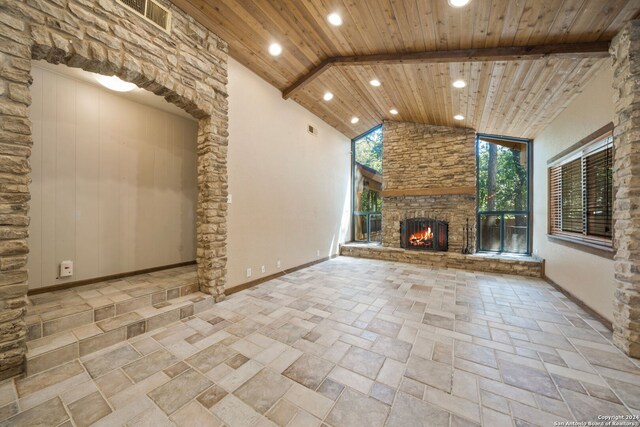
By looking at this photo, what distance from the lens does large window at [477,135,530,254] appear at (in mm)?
5520

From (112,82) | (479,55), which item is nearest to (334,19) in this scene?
(479,55)

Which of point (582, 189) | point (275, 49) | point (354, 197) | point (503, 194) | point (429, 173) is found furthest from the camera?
point (354, 197)

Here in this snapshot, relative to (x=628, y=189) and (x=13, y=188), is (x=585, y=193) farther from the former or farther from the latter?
(x=13, y=188)

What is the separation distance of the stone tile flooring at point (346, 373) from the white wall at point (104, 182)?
1.62 meters

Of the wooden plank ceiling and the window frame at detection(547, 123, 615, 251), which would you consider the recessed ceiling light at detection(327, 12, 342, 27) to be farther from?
the window frame at detection(547, 123, 615, 251)

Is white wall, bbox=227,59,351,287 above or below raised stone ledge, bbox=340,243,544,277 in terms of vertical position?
above

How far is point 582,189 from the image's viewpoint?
330cm

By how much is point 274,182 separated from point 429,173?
3953 mm

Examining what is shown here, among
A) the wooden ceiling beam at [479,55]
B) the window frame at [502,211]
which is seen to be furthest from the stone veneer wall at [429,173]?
the wooden ceiling beam at [479,55]

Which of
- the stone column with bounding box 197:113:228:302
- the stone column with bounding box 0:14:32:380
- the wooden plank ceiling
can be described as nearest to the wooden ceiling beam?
the wooden plank ceiling

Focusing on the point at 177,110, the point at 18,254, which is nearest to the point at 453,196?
the point at 177,110

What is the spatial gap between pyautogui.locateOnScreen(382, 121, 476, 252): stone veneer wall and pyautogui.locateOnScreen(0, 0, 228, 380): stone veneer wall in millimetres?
4507

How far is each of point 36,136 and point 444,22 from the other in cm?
467

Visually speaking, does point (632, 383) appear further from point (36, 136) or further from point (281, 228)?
point (36, 136)
